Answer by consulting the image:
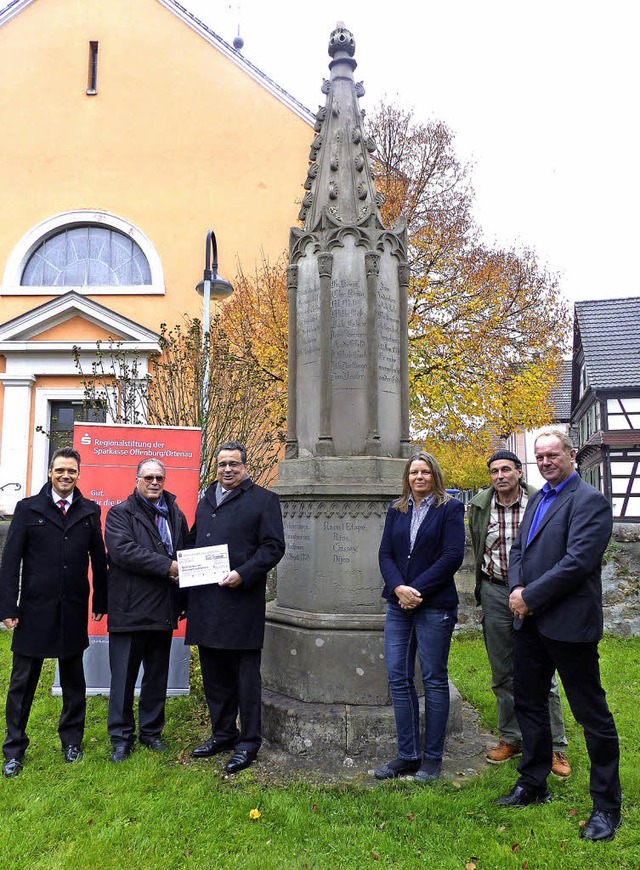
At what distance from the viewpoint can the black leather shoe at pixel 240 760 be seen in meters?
4.34

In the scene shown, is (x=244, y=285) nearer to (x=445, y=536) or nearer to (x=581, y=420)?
(x=445, y=536)

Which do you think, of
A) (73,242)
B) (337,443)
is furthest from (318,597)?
(73,242)

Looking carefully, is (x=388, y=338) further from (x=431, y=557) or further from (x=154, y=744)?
(x=154, y=744)

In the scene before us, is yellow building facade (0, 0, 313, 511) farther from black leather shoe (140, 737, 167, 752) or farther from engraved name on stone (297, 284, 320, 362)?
black leather shoe (140, 737, 167, 752)

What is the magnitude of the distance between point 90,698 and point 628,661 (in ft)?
17.5

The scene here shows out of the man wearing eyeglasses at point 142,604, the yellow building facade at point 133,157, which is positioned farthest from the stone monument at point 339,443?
the yellow building facade at point 133,157

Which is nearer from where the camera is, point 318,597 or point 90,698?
point 318,597

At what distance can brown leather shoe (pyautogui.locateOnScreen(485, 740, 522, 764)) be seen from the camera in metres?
4.53

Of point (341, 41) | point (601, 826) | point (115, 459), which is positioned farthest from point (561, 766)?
Answer: point (341, 41)

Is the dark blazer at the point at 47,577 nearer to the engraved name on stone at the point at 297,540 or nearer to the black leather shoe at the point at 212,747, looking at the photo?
the black leather shoe at the point at 212,747

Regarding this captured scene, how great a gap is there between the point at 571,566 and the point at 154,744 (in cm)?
308

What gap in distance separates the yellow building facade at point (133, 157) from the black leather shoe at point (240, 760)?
14.1m

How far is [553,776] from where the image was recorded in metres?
4.33

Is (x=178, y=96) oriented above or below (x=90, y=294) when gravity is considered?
above
